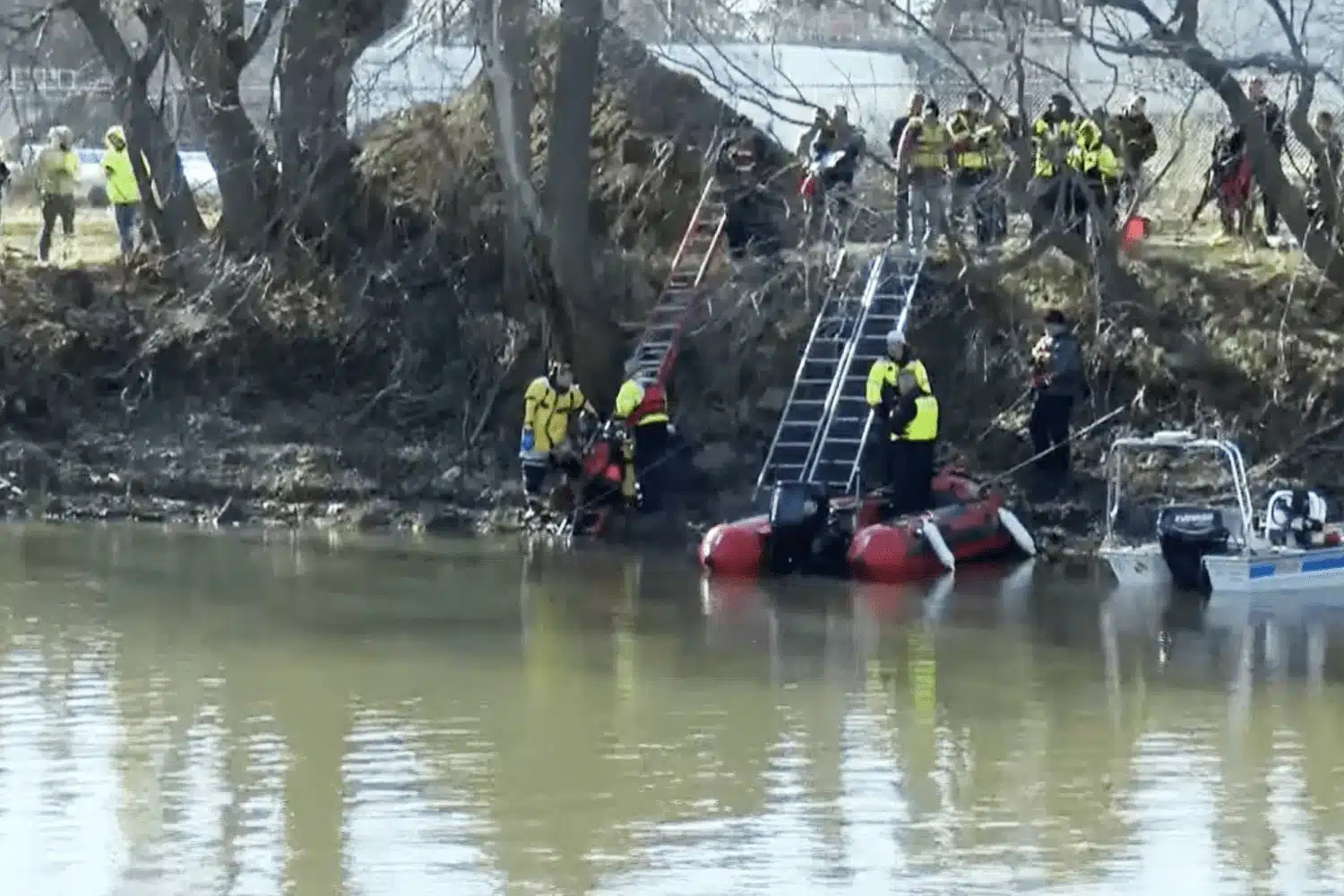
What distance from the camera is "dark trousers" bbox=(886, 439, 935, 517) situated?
74.4 ft

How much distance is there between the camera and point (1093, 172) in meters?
24.9

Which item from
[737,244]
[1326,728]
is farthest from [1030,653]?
[737,244]

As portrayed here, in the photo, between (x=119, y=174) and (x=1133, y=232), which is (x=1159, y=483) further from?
(x=119, y=174)

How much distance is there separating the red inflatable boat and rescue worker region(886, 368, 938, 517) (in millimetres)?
244

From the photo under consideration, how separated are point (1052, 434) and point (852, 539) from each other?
111 inches

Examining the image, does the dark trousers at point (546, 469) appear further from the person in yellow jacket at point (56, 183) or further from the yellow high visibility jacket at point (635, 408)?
the person in yellow jacket at point (56, 183)

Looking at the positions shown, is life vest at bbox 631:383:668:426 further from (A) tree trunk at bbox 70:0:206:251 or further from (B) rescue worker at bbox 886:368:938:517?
(A) tree trunk at bbox 70:0:206:251

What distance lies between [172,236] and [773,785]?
16.9 m

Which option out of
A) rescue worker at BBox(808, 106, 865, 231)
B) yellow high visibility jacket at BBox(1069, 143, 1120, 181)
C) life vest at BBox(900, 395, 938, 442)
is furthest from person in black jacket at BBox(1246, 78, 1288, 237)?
life vest at BBox(900, 395, 938, 442)

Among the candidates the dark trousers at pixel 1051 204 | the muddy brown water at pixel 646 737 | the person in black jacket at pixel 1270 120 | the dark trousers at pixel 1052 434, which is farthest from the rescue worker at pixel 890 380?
the person in black jacket at pixel 1270 120

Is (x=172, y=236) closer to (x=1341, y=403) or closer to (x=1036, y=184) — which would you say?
(x=1036, y=184)

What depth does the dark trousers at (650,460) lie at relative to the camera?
2458cm

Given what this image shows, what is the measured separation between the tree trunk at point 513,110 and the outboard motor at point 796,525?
4.95 meters

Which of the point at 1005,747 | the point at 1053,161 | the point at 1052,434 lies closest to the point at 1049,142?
the point at 1053,161
